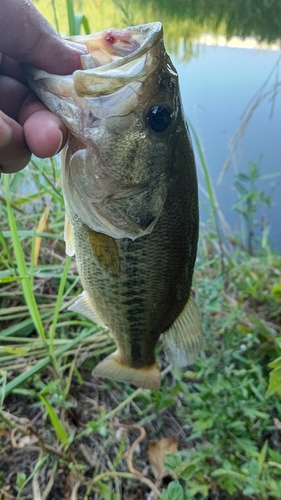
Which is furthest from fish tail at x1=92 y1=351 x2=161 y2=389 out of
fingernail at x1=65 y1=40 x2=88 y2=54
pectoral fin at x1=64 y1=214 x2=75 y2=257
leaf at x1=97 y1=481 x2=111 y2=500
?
fingernail at x1=65 y1=40 x2=88 y2=54

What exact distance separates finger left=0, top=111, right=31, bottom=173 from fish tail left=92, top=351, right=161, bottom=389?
803mm

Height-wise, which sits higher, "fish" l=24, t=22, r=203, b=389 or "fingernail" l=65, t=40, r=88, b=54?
"fingernail" l=65, t=40, r=88, b=54

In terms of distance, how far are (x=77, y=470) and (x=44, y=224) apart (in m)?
1.08

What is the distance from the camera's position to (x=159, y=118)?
1.00m

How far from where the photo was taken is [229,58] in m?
5.34

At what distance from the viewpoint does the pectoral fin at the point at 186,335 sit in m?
1.41

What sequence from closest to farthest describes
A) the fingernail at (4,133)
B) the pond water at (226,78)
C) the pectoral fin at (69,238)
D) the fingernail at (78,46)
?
1. the fingernail at (4,133)
2. the fingernail at (78,46)
3. the pectoral fin at (69,238)
4. the pond water at (226,78)

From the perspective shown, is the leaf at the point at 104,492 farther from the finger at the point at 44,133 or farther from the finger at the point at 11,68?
the finger at the point at 11,68

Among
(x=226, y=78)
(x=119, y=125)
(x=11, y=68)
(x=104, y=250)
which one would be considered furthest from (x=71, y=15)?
(x=226, y=78)

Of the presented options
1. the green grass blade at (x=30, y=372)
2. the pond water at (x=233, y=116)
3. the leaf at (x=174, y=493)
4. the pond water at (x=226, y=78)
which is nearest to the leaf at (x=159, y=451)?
the leaf at (x=174, y=493)

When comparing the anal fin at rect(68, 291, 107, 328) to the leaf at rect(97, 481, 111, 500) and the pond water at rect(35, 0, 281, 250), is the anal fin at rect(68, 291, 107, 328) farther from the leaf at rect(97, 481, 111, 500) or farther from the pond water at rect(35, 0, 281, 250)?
the pond water at rect(35, 0, 281, 250)

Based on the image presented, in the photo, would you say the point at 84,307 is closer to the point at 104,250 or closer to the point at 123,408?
the point at 104,250

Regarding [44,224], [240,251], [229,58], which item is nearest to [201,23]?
[229,58]

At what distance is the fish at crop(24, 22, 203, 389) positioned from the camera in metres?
0.94
